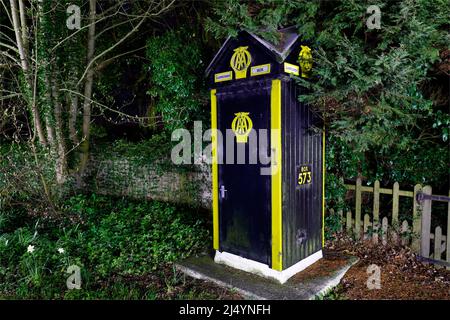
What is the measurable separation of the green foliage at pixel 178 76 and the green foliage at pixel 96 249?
208cm

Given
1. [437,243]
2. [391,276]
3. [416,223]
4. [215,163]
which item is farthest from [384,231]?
[215,163]

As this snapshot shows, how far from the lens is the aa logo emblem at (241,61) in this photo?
3719 mm

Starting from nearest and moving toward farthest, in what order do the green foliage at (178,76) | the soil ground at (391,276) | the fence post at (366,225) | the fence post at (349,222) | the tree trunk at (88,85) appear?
the soil ground at (391,276), the fence post at (366,225), the fence post at (349,222), the green foliage at (178,76), the tree trunk at (88,85)

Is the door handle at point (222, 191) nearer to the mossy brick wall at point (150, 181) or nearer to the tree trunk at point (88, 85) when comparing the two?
the mossy brick wall at point (150, 181)

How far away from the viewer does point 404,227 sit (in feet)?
14.9

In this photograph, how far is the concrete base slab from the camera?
3.48 m

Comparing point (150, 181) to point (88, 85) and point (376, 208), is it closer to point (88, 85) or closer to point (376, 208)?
point (88, 85)

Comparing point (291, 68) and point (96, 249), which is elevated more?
point (291, 68)

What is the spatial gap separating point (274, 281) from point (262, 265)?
245 millimetres

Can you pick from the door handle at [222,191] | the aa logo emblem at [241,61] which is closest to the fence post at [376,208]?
the door handle at [222,191]

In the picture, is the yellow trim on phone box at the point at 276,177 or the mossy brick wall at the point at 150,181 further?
the mossy brick wall at the point at 150,181

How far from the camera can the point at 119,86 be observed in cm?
951

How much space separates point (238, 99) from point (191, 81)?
2542 mm

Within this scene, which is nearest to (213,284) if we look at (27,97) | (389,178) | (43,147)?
(389,178)
